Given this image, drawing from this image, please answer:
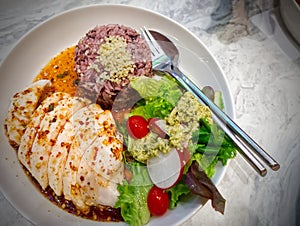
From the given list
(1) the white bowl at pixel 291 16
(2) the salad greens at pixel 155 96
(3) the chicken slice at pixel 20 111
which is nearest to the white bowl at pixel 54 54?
(3) the chicken slice at pixel 20 111

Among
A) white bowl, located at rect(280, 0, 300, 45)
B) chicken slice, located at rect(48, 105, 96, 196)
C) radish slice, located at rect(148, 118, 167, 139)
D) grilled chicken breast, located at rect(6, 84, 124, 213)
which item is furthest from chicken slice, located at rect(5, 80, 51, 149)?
white bowl, located at rect(280, 0, 300, 45)

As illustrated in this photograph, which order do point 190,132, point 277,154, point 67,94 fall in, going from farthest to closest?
point 277,154 < point 67,94 < point 190,132

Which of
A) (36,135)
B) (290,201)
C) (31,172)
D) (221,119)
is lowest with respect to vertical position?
(290,201)

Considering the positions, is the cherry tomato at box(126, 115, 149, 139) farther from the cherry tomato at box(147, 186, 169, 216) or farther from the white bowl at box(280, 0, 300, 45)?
the white bowl at box(280, 0, 300, 45)

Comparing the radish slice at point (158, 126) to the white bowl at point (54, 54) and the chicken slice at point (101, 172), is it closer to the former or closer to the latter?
the chicken slice at point (101, 172)

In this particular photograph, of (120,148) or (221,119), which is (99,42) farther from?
(221,119)

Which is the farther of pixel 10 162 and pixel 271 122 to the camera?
pixel 271 122

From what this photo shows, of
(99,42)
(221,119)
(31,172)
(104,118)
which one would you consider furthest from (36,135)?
(221,119)
